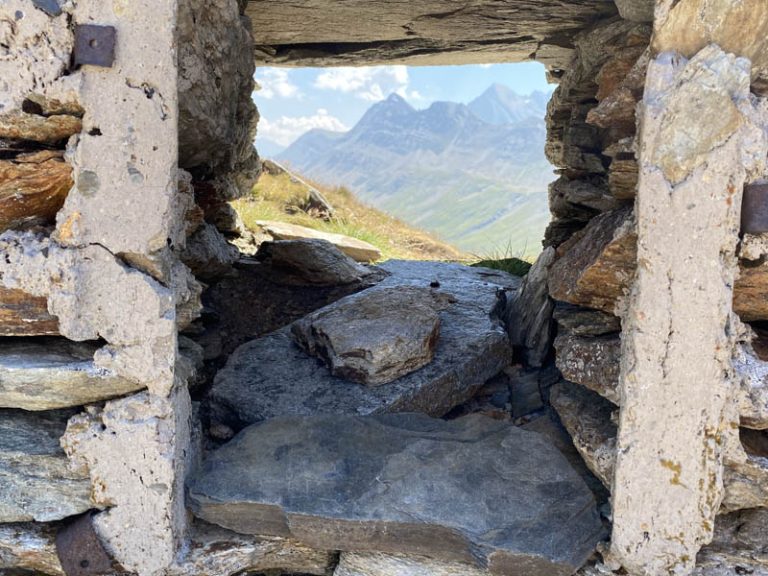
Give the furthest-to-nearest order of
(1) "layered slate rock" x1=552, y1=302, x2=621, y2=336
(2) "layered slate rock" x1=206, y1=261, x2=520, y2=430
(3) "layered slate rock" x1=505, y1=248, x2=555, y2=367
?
(3) "layered slate rock" x1=505, y1=248, x2=555, y2=367 < (2) "layered slate rock" x1=206, y1=261, x2=520, y2=430 < (1) "layered slate rock" x1=552, y1=302, x2=621, y2=336

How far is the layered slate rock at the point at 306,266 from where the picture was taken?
5.08 meters

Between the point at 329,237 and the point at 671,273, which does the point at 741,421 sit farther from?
Result: the point at 329,237

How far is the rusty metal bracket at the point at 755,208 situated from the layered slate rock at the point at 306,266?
3.14 metres

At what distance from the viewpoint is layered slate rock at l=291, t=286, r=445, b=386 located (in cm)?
362

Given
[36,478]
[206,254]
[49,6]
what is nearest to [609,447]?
[36,478]

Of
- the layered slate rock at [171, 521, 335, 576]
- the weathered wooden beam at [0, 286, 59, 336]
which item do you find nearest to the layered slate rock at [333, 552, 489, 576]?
the layered slate rock at [171, 521, 335, 576]

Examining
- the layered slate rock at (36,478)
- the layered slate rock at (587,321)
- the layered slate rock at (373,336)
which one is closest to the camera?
the layered slate rock at (36,478)

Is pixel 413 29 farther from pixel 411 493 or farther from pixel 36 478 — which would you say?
pixel 36 478

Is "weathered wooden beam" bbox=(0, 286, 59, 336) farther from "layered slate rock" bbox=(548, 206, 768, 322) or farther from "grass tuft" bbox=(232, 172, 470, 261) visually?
"grass tuft" bbox=(232, 172, 470, 261)

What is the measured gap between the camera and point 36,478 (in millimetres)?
2701

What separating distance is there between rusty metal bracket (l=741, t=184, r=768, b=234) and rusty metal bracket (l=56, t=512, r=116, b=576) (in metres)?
2.55

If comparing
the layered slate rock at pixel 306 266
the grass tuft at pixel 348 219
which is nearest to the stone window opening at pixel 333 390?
the layered slate rock at pixel 306 266

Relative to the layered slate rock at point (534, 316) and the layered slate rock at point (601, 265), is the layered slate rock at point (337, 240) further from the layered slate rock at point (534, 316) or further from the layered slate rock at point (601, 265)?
the layered slate rock at point (601, 265)

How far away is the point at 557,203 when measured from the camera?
4.68m
